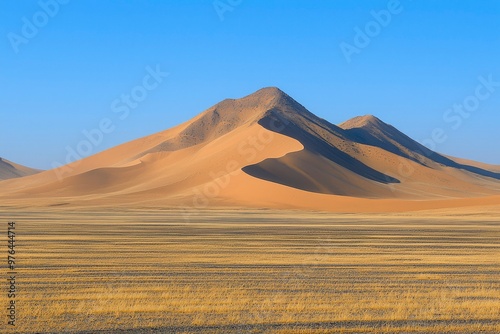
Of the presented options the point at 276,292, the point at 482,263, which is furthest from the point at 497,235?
the point at 276,292

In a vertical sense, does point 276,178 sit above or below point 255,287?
below

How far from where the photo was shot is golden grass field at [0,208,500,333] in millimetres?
14672

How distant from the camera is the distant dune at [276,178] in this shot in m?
98.6

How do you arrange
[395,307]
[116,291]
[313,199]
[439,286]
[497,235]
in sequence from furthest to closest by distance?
[313,199] < [497,235] < [439,286] < [116,291] < [395,307]

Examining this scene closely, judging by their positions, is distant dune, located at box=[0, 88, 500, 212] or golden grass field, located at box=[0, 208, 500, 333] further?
distant dune, located at box=[0, 88, 500, 212]

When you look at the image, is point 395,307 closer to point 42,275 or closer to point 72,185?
point 42,275

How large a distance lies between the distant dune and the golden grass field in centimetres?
5812

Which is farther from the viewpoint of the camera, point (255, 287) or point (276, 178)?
point (276, 178)

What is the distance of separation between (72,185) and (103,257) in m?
118

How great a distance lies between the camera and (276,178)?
376 ft

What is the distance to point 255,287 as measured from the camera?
19500 mm

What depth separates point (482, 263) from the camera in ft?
86.8

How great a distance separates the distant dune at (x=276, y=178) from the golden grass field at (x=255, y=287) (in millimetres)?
58118

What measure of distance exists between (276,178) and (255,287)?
9516cm
